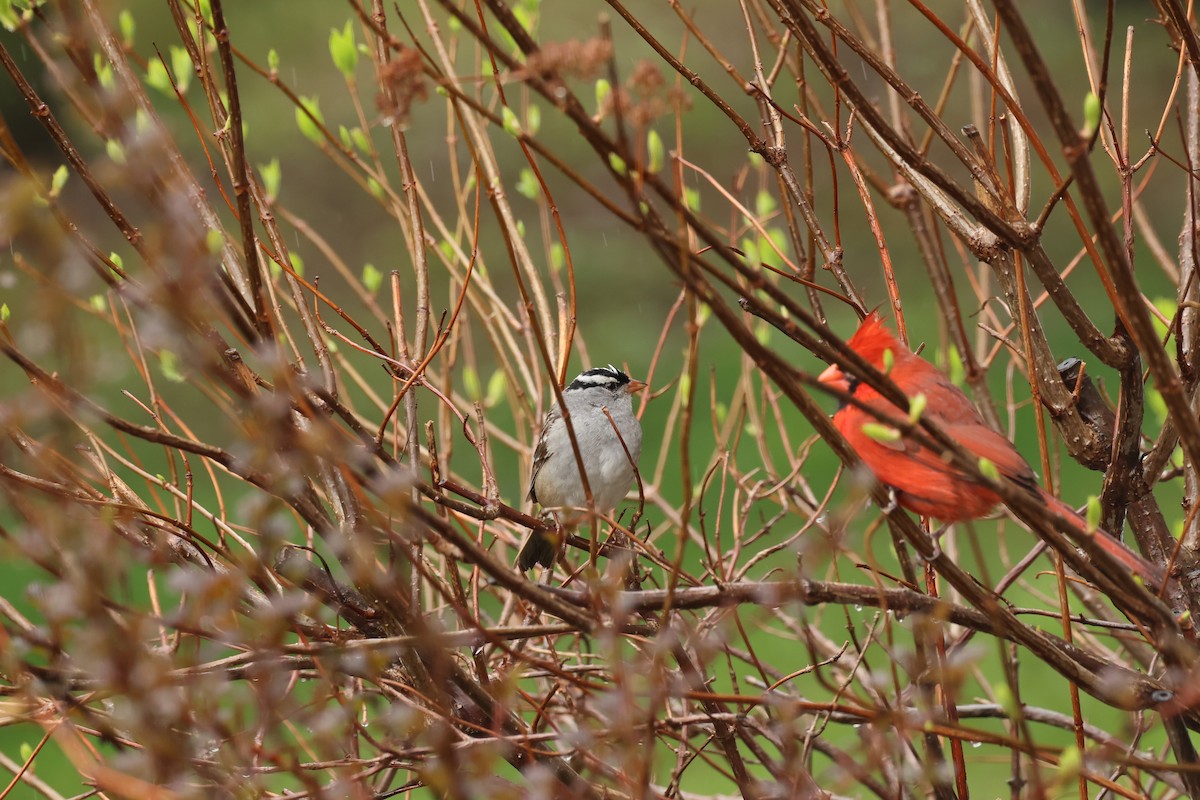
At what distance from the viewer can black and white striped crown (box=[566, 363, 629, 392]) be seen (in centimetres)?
430

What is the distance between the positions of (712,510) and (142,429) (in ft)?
17.4

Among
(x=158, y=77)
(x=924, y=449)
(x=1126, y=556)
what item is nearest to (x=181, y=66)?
(x=158, y=77)

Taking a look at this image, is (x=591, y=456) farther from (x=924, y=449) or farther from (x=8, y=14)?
(x=8, y=14)

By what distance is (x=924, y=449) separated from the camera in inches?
85.0

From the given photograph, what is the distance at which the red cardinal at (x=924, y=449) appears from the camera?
229 centimetres

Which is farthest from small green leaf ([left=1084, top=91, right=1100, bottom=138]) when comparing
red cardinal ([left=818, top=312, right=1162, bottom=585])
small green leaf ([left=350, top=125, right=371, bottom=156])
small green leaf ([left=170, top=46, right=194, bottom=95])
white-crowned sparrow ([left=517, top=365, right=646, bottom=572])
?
white-crowned sparrow ([left=517, top=365, right=646, bottom=572])

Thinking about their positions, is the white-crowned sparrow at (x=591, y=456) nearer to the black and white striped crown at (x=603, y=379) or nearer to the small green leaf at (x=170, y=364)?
the black and white striped crown at (x=603, y=379)

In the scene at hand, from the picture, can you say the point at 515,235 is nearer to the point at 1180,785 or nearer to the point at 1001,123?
the point at 1001,123

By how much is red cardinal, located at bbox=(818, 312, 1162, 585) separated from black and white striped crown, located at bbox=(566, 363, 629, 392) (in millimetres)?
1666

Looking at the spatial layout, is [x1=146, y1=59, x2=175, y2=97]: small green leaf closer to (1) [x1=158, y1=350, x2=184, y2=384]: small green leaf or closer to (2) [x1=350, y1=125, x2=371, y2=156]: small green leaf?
(2) [x1=350, y1=125, x2=371, y2=156]: small green leaf

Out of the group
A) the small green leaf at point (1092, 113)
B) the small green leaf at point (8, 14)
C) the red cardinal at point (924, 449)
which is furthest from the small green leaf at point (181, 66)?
the small green leaf at point (1092, 113)

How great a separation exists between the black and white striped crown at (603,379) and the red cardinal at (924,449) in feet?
5.46

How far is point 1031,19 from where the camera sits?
11.0 metres

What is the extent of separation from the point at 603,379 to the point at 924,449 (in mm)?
2255
